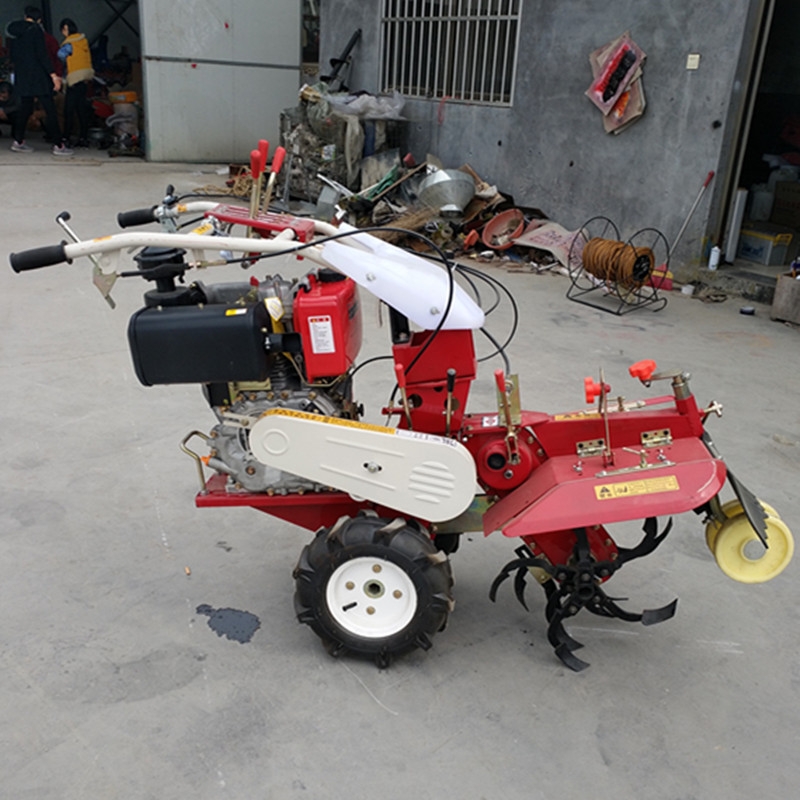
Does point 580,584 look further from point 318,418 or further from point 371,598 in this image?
point 318,418

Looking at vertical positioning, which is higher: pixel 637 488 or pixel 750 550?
pixel 637 488

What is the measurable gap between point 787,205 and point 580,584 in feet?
23.9

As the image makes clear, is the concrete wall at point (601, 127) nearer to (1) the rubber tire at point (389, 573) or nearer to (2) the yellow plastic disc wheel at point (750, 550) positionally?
(2) the yellow plastic disc wheel at point (750, 550)

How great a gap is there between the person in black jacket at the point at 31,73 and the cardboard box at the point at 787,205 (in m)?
9.48

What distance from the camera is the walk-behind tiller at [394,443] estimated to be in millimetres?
2299

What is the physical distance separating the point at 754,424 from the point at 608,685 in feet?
7.75

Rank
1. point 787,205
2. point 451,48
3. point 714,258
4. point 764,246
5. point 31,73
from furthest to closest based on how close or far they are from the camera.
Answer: point 31,73 → point 451,48 → point 787,205 → point 764,246 → point 714,258

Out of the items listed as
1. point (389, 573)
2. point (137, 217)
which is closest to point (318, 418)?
point (389, 573)

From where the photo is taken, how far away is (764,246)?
24.0 ft

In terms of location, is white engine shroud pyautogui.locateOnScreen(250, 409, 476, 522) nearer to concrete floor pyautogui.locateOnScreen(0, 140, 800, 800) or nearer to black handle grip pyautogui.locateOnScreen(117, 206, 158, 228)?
concrete floor pyautogui.locateOnScreen(0, 140, 800, 800)

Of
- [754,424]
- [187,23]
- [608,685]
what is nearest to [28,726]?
[608,685]

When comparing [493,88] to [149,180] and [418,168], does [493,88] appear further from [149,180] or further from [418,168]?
[149,180]

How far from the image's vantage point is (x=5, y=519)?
3.21 meters

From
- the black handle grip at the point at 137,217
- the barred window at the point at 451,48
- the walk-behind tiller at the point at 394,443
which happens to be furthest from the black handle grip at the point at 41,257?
the barred window at the point at 451,48
